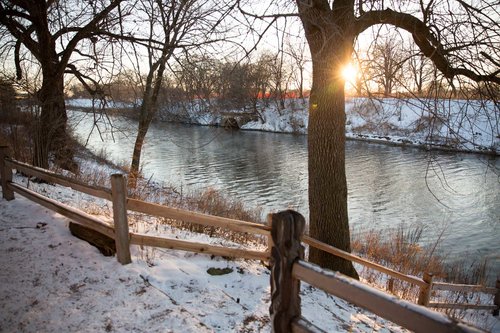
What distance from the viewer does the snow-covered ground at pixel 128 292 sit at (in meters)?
3.32

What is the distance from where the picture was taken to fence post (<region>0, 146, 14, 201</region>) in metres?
6.27

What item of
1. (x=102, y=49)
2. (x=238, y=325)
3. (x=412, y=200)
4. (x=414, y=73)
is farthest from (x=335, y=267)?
(x=412, y=200)

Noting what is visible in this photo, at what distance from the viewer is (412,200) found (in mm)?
15383

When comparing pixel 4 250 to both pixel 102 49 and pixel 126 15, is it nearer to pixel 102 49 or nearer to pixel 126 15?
pixel 102 49

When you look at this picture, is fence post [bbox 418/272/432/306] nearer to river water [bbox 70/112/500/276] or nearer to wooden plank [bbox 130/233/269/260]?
river water [bbox 70/112/500/276]

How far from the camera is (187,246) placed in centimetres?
438

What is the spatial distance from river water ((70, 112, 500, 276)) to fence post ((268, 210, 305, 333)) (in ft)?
15.0

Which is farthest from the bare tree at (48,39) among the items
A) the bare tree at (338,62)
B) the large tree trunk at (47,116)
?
the bare tree at (338,62)

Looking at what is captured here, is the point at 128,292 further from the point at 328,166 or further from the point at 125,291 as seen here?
the point at 328,166

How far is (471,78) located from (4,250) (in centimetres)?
735

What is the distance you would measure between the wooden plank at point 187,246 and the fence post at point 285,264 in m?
2.41

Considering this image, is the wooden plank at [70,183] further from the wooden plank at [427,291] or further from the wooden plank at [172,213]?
the wooden plank at [427,291]

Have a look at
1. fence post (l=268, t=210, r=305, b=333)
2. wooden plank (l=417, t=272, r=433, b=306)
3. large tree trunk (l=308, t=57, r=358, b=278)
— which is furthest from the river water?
fence post (l=268, t=210, r=305, b=333)

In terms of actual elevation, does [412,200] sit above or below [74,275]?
below
